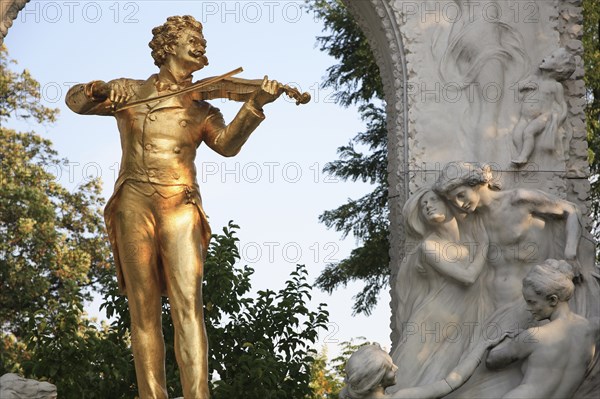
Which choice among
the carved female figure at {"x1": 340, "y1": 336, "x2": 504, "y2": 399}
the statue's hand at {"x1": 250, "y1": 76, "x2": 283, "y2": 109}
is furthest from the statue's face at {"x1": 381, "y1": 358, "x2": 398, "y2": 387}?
the statue's hand at {"x1": 250, "y1": 76, "x2": 283, "y2": 109}

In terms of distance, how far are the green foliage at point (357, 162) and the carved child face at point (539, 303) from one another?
25.8 feet

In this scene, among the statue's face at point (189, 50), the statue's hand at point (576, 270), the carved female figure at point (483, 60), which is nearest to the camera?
Answer: the statue's face at point (189, 50)

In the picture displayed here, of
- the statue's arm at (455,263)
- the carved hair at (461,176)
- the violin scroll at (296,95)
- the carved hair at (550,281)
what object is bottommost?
the carved hair at (550,281)

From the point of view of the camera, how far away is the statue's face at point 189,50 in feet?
26.5

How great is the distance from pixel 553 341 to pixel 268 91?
2257 millimetres

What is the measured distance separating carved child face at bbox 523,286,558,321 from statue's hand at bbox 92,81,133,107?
2.68 meters

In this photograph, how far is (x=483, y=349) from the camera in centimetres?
823

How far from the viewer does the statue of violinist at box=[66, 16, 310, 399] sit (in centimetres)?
770

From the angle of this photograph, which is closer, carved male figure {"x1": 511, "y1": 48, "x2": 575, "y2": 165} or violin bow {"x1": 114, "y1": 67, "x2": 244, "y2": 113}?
violin bow {"x1": 114, "y1": 67, "x2": 244, "y2": 113}

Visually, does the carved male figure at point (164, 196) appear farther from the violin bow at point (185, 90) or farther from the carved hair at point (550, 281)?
the carved hair at point (550, 281)

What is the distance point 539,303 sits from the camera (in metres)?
7.98

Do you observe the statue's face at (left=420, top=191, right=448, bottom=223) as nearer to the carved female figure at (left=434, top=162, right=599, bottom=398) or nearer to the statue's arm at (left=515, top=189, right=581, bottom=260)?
the carved female figure at (left=434, top=162, right=599, bottom=398)

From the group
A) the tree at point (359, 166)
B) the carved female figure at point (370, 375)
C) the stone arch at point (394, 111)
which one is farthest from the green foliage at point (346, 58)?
the carved female figure at point (370, 375)

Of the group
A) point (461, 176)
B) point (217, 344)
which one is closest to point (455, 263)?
point (461, 176)
